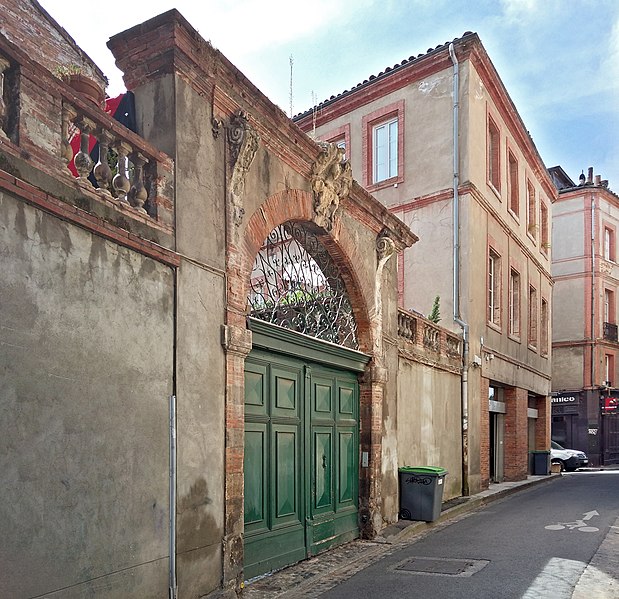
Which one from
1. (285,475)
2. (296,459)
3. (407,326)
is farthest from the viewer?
(407,326)

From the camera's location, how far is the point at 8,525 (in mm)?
3943

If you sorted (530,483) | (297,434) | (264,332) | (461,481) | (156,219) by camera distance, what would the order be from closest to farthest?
1. (156,219)
2. (264,332)
3. (297,434)
4. (461,481)
5. (530,483)

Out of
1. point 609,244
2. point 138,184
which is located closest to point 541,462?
point 609,244

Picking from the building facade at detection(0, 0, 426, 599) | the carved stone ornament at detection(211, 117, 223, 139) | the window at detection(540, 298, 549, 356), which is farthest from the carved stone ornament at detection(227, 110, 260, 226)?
the window at detection(540, 298, 549, 356)

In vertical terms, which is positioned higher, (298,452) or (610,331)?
(610,331)

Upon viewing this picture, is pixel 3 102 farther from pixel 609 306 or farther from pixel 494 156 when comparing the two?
pixel 609 306

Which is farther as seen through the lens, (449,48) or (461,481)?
(449,48)

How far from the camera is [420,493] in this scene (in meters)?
10.2

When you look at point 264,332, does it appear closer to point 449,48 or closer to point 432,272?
point 432,272

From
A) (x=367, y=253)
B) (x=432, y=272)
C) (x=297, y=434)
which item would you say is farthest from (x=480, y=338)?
(x=297, y=434)

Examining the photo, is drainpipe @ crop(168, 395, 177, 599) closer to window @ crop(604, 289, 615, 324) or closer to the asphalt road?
the asphalt road

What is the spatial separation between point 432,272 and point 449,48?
16.0 feet

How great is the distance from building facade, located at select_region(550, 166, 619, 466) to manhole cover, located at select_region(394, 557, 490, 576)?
22085 mm

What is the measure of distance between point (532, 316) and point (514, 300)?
6.83 feet
